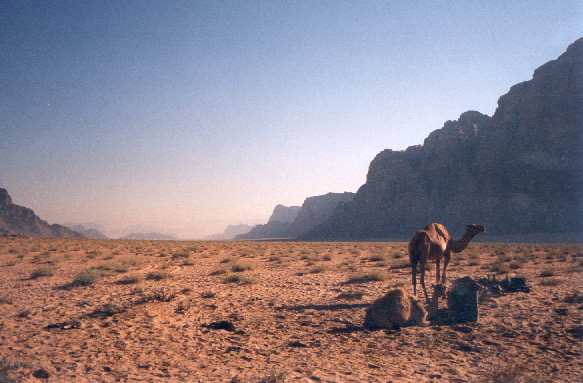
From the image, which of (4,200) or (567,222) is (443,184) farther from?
(4,200)

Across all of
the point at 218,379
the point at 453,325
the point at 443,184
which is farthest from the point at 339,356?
the point at 443,184

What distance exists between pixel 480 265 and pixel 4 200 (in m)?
158

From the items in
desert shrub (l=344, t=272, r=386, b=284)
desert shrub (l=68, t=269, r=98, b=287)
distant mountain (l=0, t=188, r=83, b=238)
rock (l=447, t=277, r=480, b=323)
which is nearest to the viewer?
rock (l=447, t=277, r=480, b=323)

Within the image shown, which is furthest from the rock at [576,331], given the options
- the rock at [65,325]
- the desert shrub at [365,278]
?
the rock at [65,325]

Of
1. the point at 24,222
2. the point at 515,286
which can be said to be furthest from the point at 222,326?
the point at 24,222

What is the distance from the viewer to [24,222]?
12544cm

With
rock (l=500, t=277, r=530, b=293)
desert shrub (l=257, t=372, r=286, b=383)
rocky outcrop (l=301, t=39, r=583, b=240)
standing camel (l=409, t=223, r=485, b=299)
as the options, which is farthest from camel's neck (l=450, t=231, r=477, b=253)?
rocky outcrop (l=301, t=39, r=583, b=240)

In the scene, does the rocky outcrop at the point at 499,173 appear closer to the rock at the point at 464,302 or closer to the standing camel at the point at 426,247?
the standing camel at the point at 426,247

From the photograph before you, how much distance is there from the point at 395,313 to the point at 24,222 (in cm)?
14975

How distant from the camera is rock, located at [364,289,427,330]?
8.57 meters

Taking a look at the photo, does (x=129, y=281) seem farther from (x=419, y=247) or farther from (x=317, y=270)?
(x=419, y=247)

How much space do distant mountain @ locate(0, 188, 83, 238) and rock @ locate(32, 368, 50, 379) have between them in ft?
446

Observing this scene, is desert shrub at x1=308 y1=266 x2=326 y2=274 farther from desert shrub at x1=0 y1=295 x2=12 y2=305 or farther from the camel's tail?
desert shrub at x1=0 y1=295 x2=12 y2=305

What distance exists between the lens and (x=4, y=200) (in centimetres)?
13125
